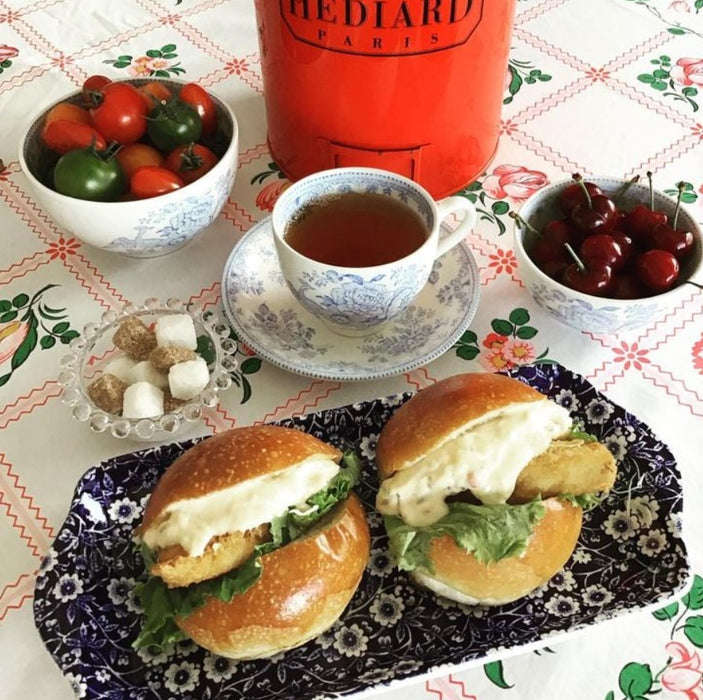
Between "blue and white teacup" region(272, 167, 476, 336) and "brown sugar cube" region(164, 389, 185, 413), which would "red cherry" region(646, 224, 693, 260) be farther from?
"brown sugar cube" region(164, 389, 185, 413)

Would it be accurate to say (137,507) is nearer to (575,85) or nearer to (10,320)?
(10,320)

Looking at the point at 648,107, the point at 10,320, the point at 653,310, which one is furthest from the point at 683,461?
the point at 10,320

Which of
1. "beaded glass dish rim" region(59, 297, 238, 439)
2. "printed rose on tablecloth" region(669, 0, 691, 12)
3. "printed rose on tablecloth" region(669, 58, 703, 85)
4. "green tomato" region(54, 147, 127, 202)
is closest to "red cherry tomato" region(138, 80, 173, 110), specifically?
"green tomato" region(54, 147, 127, 202)

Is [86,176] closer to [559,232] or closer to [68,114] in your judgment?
[68,114]

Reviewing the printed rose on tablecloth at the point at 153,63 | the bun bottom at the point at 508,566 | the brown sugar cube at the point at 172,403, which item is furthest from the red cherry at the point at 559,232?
the printed rose on tablecloth at the point at 153,63

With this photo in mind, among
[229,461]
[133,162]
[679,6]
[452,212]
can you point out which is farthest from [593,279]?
[679,6]

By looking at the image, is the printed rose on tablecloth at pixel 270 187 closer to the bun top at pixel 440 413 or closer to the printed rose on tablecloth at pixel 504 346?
the printed rose on tablecloth at pixel 504 346
